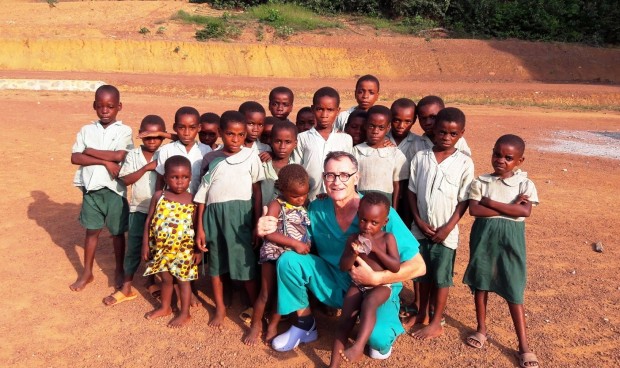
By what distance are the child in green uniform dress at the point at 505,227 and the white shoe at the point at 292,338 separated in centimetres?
131

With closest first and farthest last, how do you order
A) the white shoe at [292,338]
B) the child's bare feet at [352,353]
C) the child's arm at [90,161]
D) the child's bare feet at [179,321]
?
1. the child's bare feet at [352,353]
2. the white shoe at [292,338]
3. the child's bare feet at [179,321]
4. the child's arm at [90,161]

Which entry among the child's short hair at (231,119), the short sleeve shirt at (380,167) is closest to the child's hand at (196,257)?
the child's short hair at (231,119)

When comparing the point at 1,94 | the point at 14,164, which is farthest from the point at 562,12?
the point at 14,164

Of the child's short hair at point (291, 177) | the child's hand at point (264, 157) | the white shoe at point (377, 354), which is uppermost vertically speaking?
the child's hand at point (264, 157)

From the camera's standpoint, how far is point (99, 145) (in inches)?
182

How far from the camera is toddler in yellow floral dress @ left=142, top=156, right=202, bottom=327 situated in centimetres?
405

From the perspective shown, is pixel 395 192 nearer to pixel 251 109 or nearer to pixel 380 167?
pixel 380 167

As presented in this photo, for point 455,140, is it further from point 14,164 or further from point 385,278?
point 14,164

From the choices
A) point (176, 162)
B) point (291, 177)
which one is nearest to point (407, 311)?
point (291, 177)

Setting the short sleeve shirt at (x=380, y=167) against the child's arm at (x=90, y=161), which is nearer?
the short sleeve shirt at (x=380, y=167)

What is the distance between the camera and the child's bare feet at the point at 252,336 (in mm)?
3896

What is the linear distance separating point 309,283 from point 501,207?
148cm

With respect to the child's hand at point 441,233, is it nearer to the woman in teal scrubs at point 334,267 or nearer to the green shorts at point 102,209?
the woman in teal scrubs at point 334,267

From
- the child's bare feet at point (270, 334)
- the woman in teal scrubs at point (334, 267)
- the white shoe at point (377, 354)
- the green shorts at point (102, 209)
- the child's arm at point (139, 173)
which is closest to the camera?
the woman in teal scrubs at point (334, 267)
